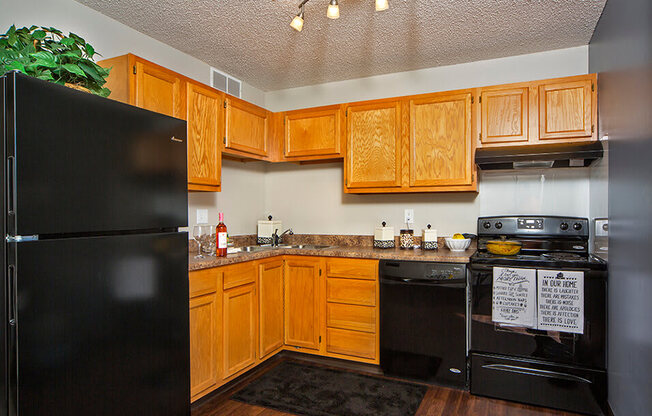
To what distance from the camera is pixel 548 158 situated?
2699 mm

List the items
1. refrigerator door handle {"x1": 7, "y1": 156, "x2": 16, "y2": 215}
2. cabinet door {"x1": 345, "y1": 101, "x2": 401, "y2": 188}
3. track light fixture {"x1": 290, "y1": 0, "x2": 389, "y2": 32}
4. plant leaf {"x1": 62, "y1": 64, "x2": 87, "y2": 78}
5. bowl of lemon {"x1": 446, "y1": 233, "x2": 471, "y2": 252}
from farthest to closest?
cabinet door {"x1": 345, "y1": 101, "x2": 401, "y2": 188}
bowl of lemon {"x1": 446, "y1": 233, "x2": 471, "y2": 252}
track light fixture {"x1": 290, "y1": 0, "x2": 389, "y2": 32}
plant leaf {"x1": 62, "y1": 64, "x2": 87, "y2": 78}
refrigerator door handle {"x1": 7, "y1": 156, "x2": 16, "y2": 215}

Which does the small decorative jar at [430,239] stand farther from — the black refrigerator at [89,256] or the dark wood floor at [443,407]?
the black refrigerator at [89,256]

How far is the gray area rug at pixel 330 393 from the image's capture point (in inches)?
95.5

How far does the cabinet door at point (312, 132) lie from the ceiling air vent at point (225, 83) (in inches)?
21.9

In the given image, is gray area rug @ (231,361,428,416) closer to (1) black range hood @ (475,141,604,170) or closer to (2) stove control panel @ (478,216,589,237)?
(2) stove control panel @ (478,216,589,237)

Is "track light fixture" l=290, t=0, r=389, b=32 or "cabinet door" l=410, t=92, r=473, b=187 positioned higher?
"track light fixture" l=290, t=0, r=389, b=32

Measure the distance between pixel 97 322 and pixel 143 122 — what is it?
2.55 ft

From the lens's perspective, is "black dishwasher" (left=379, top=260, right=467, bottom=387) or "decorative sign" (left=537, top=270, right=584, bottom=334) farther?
"black dishwasher" (left=379, top=260, right=467, bottom=387)

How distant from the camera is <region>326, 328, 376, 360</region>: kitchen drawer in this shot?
2965 millimetres

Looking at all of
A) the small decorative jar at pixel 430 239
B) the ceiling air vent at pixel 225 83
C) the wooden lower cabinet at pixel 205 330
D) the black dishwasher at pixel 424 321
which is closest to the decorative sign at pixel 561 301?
the black dishwasher at pixel 424 321

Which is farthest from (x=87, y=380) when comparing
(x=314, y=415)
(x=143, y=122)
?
(x=314, y=415)

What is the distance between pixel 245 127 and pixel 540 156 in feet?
7.19

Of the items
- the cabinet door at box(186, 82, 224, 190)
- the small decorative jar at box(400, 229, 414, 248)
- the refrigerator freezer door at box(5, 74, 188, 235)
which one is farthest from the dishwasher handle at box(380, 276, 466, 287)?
the refrigerator freezer door at box(5, 74, 188, 235)

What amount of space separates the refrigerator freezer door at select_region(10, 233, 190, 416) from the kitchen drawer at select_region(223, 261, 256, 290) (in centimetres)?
76
